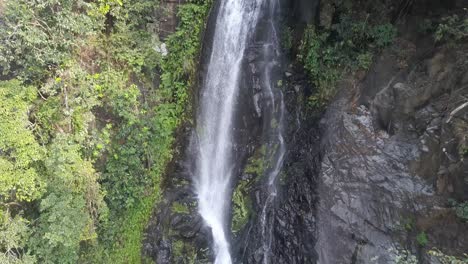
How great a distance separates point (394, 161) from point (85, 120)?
6.81 metres

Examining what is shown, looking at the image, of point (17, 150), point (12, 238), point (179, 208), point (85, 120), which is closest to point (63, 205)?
point (12, 238)

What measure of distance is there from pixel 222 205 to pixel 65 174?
14.3 feet

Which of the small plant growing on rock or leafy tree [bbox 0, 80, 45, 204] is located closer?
A: leafy tree [bbox 0, 80, 45, 204]

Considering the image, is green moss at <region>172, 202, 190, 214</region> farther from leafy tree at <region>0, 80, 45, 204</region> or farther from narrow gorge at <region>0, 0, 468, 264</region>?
leafy tree at <region>0, 80, 45, 204</region>

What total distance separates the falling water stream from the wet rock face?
Result: 217 centimetres

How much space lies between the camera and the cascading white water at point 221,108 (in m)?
9.47

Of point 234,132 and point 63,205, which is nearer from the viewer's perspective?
point 63,205

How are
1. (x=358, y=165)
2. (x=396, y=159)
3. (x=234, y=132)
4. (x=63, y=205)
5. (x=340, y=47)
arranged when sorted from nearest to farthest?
(x=63, y=205), (x=396, y=159), (x=358, y=165), (x=340, y=47), (x=234, y=132)

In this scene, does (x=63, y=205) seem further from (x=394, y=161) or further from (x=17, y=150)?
(x=394, y=161)

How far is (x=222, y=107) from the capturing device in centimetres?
977

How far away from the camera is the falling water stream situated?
30.8 ft

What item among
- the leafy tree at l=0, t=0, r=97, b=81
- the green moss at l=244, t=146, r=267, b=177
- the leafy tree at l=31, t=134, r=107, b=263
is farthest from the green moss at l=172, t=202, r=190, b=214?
the leafy tree at l=0, t=0, r=97, b=81

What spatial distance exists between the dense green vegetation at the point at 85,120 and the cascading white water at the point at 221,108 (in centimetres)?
59

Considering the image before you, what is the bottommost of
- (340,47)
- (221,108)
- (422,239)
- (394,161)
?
(422,239)
